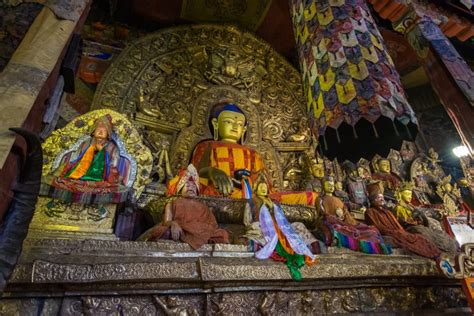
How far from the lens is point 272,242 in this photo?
1.84 meters

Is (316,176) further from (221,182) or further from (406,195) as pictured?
(221,182)

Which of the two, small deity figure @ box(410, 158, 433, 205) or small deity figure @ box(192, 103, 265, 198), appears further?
small deity figure @ box(410, 158, 433, 205)

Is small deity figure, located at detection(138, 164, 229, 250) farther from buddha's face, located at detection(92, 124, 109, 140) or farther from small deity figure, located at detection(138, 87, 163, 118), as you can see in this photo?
small deity figure, located at detection(138, 87, 163, 118)

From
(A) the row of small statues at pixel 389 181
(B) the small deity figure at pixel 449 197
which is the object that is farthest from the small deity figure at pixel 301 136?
(B) the small deity figure at pixel 449 197

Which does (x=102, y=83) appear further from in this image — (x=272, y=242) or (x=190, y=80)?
(x=272, y=242)

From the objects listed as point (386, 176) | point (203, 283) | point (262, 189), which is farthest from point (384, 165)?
point (203, 283)

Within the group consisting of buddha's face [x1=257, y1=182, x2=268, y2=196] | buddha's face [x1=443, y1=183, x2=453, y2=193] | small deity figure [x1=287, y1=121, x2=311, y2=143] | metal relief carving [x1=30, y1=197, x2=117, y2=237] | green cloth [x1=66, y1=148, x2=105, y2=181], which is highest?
small deity figure [x1=287, y1=121, x2=311, y2=143]

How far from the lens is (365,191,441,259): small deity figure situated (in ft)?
7.68

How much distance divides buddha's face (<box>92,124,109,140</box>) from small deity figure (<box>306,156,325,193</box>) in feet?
7.71

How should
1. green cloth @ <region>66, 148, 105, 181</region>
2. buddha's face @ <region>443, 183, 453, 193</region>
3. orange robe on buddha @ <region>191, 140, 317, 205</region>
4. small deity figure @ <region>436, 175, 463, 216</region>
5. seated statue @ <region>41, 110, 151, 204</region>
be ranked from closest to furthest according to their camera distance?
1. seated statue @ <region>41, 110, 151, 204</region>
2. green cloth @ <region>66, 148, 105, 181</region>
3. orange robe on buddha @ <region>191, 140, 317, 205</region>
4. small deity figure @ <region>436, 175, 463, 216</region>
5. buddha's face @ <region>443, 183, 453, 193</region>

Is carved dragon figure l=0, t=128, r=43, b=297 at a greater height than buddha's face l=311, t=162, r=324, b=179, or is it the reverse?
buddha's face l=311, t=162, r=324, b=179

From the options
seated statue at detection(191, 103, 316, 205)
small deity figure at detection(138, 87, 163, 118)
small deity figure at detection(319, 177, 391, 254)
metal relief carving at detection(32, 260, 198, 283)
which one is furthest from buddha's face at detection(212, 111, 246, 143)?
metal relief carving at detection(32, 260, 198, 283)

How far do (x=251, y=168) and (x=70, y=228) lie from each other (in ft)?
6.90

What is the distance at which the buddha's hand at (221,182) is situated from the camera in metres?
2.73
